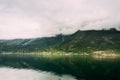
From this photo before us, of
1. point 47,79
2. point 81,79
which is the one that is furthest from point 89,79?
point 47,79

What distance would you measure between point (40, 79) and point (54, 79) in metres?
7.45

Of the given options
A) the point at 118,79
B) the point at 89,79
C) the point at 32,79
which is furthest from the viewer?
the point at 32,79

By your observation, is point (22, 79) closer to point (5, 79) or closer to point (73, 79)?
point (5, 79)

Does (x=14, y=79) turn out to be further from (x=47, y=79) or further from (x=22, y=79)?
(x=47, y=79)

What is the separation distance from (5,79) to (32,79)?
594 inches

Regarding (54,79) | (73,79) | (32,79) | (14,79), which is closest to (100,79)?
(73,79)

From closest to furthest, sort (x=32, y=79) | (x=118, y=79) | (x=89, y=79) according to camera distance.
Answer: (x=118, y=79)
(x=89, y=79)
(x=32, y=79)

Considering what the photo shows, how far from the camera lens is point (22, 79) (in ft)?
416

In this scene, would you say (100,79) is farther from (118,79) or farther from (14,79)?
(14,79)

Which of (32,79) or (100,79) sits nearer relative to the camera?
(100,79)

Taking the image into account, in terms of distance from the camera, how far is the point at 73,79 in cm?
11956

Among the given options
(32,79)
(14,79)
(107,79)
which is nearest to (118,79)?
(107,79)

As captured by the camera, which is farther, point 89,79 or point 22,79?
point 22,79

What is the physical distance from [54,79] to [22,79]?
58.3 ft
